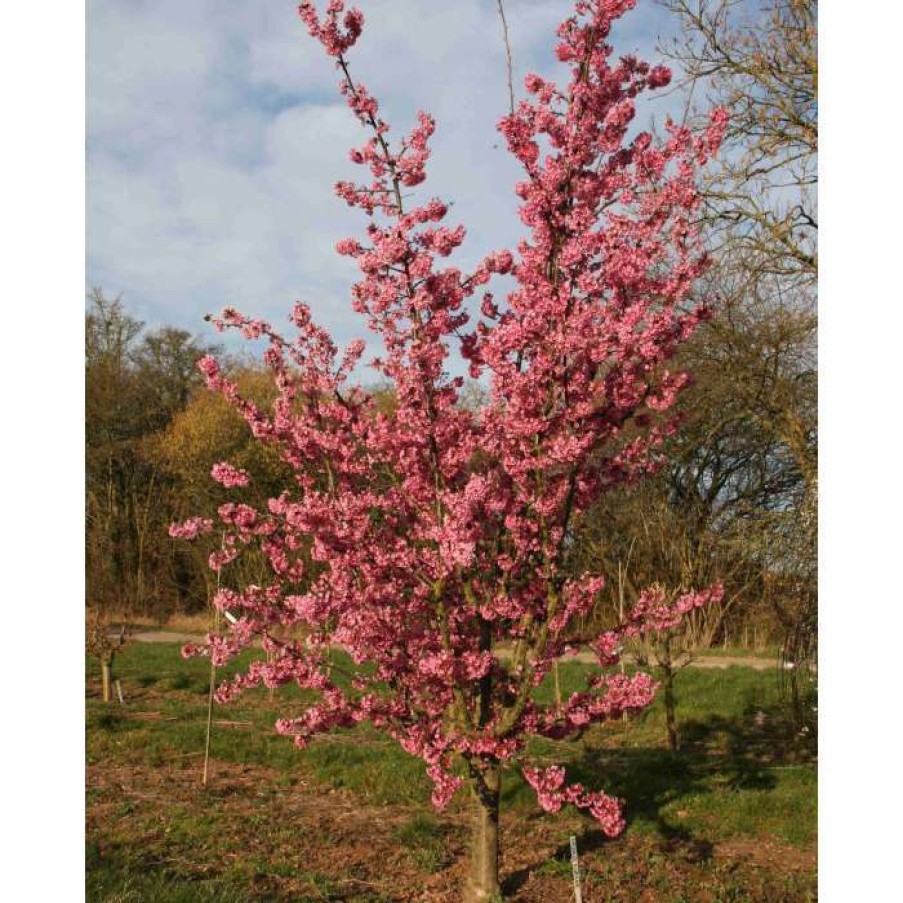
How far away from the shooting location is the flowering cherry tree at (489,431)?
3326 millimetres

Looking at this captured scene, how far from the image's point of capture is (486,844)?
369cm

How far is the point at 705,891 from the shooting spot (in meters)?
3.78

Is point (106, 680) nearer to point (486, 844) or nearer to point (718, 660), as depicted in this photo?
point (486, 844)

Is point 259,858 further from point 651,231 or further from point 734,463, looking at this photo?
point 734,463

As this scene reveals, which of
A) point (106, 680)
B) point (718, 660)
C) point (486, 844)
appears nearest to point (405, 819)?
point (486, 844)

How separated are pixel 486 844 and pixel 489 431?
181 centimetres

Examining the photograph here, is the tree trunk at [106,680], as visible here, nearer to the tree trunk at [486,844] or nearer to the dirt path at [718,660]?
the dirt path at [718,660]

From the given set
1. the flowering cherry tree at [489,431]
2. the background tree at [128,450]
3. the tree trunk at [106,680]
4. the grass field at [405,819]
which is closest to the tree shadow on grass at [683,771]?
the grass field at [405,819]

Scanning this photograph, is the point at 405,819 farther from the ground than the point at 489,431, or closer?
closer

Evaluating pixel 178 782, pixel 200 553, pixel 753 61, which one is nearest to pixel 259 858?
pixel 178 782

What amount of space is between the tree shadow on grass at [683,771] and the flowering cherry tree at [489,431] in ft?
3.46

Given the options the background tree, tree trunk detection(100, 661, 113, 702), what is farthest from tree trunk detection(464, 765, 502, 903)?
the background tree

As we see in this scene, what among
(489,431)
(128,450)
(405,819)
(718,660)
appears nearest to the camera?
(489,431)
